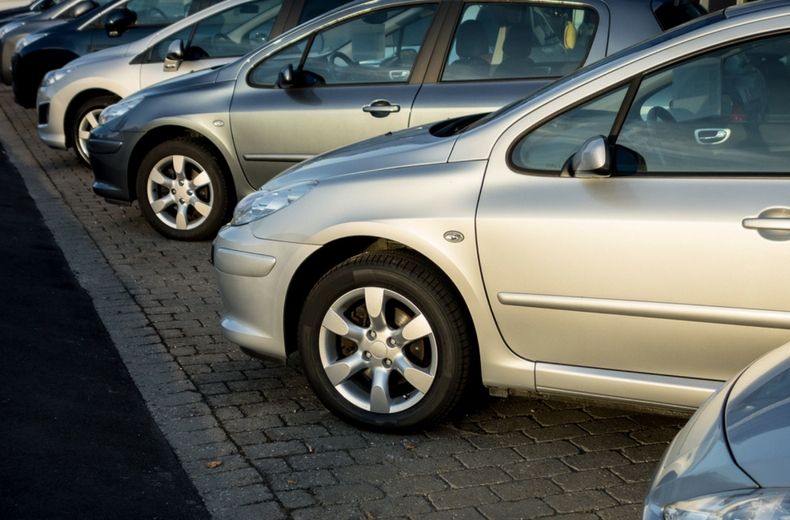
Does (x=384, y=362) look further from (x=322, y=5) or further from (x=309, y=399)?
(x=322, y=5)

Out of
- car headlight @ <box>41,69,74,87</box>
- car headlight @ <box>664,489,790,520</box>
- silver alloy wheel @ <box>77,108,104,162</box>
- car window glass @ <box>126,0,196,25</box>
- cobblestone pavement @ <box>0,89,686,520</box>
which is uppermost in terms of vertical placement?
car window glass @ <box>126,0,196,25</box>

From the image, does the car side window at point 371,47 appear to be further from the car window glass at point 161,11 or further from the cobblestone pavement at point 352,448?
the car window glass at point 161,11

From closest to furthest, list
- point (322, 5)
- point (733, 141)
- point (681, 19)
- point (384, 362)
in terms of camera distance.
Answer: point (733, 141), point (384, 362), point (681, 19), point (322, 5)

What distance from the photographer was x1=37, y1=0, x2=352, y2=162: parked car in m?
10.3

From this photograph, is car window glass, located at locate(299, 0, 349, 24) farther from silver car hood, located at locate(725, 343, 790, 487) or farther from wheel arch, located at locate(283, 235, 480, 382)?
silver car hood, located at locate(725, 343, 790, 487)

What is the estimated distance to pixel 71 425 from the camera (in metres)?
5.38

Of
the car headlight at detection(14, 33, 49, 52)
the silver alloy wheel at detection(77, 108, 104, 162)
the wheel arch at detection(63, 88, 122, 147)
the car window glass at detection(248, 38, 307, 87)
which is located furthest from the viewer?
the car headlight at detection(14, 33, 49, 52)

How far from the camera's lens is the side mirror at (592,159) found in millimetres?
4578

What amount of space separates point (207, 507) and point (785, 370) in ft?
7.24

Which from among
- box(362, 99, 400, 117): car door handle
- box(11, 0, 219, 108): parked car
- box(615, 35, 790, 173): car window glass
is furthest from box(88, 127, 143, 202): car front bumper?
box(615, 35, 790, 173): car window glass

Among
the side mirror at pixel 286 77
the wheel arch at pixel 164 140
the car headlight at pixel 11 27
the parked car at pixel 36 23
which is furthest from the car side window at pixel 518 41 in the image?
the car headlight at pixel 11 27

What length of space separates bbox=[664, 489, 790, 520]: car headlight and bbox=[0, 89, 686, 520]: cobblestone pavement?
5.18 feet

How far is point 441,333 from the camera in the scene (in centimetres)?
505

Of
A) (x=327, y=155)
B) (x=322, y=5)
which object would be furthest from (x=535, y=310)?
(x=322, y=5)
